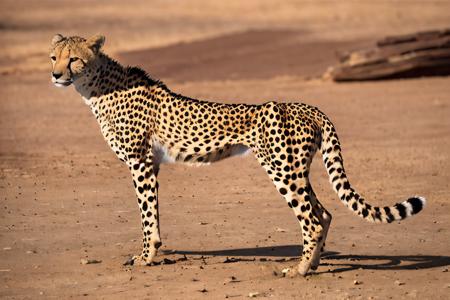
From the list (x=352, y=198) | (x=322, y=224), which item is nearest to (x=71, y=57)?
(x=322, y=224)

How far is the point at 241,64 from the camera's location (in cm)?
2698

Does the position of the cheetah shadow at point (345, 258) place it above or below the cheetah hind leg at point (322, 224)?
below

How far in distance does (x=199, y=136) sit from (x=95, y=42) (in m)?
1.23

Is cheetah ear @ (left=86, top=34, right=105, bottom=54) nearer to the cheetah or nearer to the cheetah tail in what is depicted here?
the cheetah

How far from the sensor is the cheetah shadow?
29.0 ft

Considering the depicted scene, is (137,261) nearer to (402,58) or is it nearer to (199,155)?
(199,155)

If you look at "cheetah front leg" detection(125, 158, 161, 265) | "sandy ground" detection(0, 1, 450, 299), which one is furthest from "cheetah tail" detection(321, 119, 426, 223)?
"cheetah front leg" detection(125, 158, 161, 265)

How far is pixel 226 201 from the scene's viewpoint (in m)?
11.7

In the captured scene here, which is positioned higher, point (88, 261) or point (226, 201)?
point (88, 261)

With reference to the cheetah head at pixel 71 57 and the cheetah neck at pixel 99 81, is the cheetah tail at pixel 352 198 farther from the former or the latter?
the cheetah head at pixel 71 57

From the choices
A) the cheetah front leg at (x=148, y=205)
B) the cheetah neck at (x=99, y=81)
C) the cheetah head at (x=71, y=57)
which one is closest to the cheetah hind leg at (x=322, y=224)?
the cheetah front leg at (x=148, y=205)

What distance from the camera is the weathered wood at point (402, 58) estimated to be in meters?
21.3

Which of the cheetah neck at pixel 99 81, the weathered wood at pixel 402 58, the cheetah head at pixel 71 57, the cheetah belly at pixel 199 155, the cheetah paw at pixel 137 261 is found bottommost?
the weathered wood at pixel 402 58

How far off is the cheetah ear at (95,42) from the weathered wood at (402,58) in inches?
496
